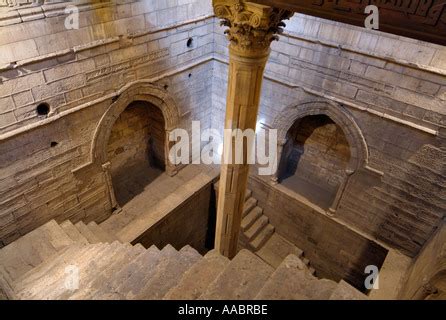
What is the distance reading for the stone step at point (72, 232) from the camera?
5968 millimetres

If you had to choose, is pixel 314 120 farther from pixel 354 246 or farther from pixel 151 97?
pixel 151 97

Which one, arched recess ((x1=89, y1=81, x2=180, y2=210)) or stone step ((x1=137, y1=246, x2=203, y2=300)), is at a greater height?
arched recess ((x1=89, y1=81, x2=180, y2=210))

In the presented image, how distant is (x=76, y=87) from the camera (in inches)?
211

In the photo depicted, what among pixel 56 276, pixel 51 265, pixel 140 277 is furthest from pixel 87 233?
pixel 140 277

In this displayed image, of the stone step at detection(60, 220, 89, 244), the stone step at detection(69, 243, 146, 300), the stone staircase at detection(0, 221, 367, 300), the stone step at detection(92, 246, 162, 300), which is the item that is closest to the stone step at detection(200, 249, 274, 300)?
Result: the stone staircase at detection(0, 221, 367, 300)

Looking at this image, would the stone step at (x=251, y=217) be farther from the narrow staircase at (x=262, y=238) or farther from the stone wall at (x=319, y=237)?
the stone wall at (x=319, y=237)

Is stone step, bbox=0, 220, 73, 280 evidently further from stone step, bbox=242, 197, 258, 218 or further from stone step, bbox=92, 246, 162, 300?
stone step, bbox=242, 197, 258, 218

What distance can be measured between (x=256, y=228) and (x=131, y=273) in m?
4.36

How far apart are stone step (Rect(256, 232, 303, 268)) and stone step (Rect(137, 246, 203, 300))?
375 centimetres

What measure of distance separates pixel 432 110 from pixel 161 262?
16.1 ft

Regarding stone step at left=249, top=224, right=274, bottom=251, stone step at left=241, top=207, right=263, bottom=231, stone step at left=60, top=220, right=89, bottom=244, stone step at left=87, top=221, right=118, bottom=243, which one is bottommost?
stone step at left=249, top=224, right=274, bottom=251

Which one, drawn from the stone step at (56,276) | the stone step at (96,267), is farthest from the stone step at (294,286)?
the stone step at (56,276)

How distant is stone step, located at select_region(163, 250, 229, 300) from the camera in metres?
3.50

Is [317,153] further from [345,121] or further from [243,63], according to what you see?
[243,63]
